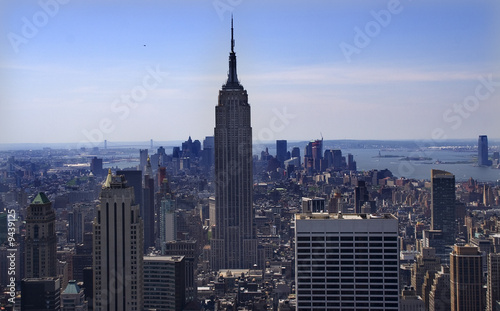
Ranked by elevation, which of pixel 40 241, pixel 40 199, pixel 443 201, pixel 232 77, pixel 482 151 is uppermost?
pixel 232 77

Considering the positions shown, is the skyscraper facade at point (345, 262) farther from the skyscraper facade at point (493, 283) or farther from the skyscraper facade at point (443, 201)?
the skyscraper facade at point (443, 201)

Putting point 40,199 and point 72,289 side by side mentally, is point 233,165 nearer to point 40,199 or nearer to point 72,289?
point 40,199

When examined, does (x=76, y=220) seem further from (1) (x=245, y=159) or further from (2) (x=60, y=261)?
(1) (x=245, y=159)

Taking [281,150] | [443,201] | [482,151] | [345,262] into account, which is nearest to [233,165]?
[281,150]

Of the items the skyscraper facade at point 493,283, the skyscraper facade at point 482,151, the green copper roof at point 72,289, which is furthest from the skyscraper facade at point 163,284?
the skyscraper facade at point 482,151

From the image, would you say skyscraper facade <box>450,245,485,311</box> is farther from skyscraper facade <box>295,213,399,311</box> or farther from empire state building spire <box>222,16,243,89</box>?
empire state building spire <box>222,16,243,89</box>

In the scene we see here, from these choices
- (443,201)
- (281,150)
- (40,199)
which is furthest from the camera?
(281,150)

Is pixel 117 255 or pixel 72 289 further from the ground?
pixel 117 255
